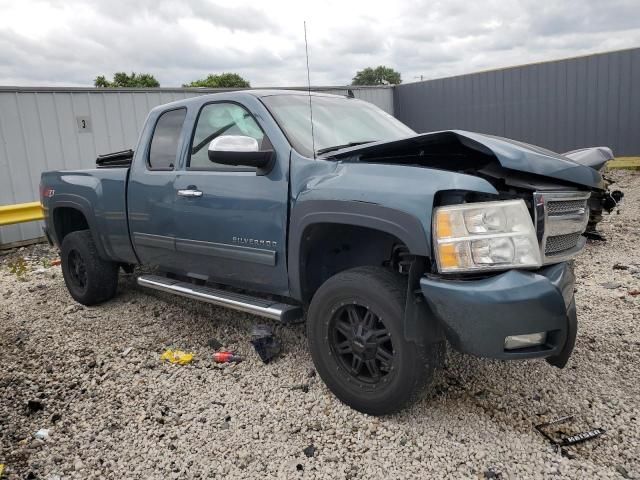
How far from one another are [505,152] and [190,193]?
220 centimetres

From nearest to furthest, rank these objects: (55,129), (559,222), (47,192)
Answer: (559,222)
(47,192)
(55,129)

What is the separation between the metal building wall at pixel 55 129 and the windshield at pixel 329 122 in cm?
515

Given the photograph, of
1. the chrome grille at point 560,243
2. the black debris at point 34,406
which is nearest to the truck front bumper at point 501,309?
the chrome grille at point 560,243

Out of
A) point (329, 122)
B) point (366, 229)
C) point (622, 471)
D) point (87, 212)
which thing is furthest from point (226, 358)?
point (622, 471)

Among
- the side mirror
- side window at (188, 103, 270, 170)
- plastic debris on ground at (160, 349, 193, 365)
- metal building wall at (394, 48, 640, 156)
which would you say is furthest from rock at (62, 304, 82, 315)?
metal building wall at (394, 48, 640, 156)

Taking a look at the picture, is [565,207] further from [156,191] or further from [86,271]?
[86,271]

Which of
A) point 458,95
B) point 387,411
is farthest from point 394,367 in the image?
point 458,95

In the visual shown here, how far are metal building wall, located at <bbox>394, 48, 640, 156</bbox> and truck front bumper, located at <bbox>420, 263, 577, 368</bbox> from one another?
11.3 metres

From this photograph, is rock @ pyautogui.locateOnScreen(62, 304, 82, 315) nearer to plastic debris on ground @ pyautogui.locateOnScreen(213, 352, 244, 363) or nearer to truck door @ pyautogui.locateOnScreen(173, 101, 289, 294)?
truck door @ pyautogui.locateOnScreen(173, 101, 289, 294)

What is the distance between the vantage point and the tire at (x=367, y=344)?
2629 millimetres

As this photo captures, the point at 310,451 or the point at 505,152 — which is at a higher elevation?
the point at 505,152

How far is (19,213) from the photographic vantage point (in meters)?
8.41

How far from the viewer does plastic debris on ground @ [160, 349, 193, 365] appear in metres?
3.75

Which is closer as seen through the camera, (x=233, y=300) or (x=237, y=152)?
(x=237, y=152)
